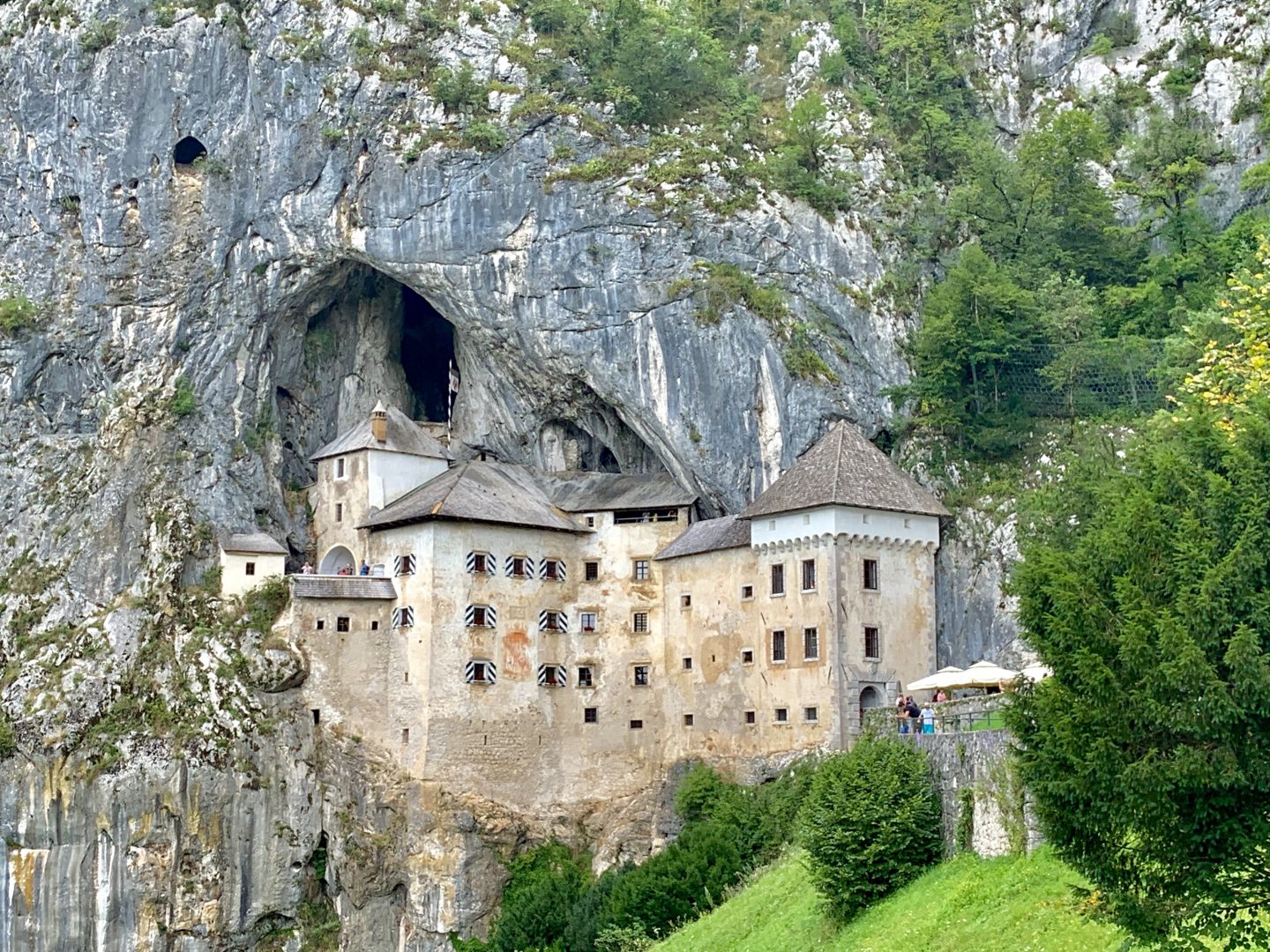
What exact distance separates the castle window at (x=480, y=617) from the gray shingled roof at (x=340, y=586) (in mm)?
3276

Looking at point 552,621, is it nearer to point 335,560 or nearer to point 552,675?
point 552,675

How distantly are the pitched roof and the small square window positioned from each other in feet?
41.7

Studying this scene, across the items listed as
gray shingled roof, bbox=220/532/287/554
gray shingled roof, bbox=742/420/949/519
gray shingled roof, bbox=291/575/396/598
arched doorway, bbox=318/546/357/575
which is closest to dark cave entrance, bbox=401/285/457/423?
arched doorway, bbox=318/546/357/575

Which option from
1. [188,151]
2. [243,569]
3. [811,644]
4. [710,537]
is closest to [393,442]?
[243,569]

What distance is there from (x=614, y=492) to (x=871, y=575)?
12764 mm

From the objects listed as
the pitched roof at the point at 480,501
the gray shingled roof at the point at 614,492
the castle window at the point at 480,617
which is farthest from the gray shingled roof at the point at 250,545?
the gray shingled roof at the point at 614,492

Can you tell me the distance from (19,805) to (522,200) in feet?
103

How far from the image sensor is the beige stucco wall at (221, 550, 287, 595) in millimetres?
72938

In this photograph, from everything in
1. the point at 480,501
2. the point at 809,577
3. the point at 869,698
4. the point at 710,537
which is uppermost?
the point at 480,501

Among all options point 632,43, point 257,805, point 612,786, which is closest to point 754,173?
point 632,43

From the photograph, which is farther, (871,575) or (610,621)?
(610,621)

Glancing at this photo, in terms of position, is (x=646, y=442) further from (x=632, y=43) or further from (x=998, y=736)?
Result: (x=998, y=736)

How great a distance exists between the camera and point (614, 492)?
7444 centimetres

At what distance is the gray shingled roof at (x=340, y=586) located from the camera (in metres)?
70.9
